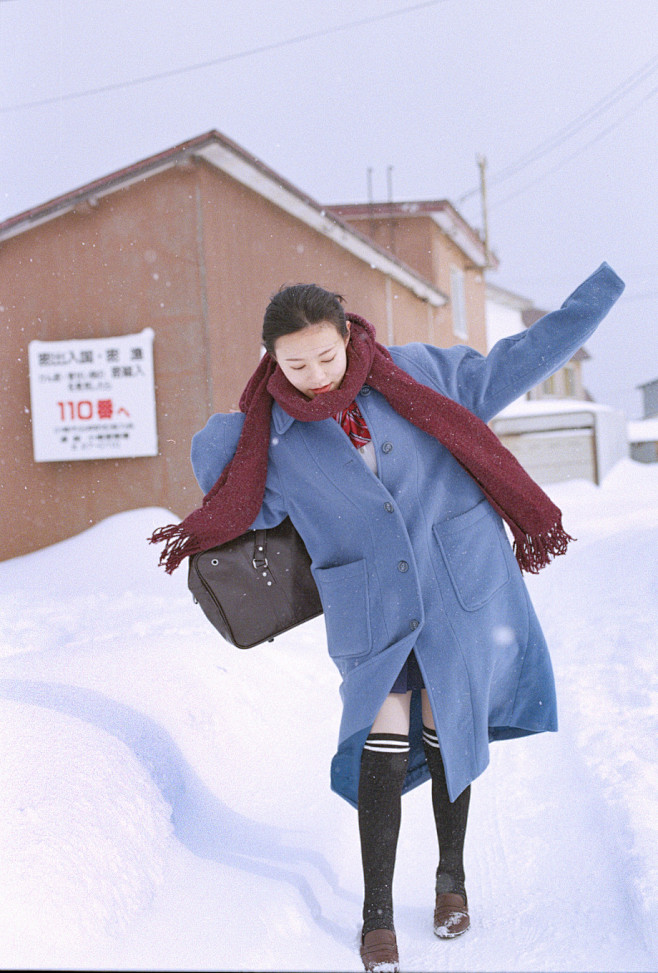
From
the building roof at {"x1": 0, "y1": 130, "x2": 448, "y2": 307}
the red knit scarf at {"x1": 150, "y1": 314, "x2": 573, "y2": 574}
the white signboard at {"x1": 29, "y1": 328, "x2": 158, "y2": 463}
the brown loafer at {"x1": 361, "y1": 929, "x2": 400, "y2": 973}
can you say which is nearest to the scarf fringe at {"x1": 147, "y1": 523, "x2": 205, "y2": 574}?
the red knit scarf at {"x1": 150, "y1": 314, "x2": 573, "y2": 574}

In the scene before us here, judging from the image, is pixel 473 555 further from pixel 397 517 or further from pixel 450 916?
pixel 450 916

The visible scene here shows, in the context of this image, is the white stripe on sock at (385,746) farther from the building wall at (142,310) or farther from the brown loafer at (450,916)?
the building wall at (142,310)

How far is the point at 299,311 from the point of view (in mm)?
2004

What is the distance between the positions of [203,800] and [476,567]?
4.59 feet

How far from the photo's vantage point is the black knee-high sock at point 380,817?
1.95 meters

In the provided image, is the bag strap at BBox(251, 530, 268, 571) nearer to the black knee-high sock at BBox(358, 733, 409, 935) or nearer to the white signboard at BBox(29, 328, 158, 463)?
the black knee-high sock at BBox(358, 733, 409, 935)

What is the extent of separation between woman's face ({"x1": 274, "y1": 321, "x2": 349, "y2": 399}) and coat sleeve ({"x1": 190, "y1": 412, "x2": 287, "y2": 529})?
231 millimetres

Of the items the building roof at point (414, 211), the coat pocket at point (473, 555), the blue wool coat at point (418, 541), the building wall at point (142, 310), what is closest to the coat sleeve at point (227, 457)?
the blue wool coat at point (418, 541)

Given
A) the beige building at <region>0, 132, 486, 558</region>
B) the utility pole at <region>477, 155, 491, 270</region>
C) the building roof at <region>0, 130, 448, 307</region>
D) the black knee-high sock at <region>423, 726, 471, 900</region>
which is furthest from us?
the utility pole at <region>477, 155, 491, 270</region>

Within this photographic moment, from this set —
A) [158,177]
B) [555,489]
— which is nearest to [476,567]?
[158,177]

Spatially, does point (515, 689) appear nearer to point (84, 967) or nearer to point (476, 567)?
point (476, 567)

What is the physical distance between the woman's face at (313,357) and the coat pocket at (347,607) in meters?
0.44

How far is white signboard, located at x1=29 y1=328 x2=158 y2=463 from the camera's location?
8.78m

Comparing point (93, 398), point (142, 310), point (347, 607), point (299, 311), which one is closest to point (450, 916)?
point (347, 607)
